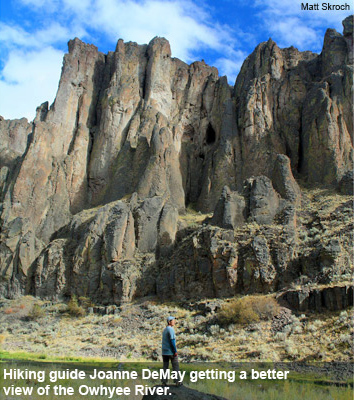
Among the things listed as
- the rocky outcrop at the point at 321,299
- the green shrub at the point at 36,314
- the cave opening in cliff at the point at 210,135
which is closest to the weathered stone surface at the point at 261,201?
the rocky outcrop at the point at 321,299

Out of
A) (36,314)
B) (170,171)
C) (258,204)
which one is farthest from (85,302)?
(170,171)

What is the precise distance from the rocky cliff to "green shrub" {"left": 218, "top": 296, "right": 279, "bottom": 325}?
11.6ft

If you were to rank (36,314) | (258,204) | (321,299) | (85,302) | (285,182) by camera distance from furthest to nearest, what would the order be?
(285,182), (85,302), (36,314), (258,204), (321,299)

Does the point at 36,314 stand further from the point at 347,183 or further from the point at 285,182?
the point at 347,183

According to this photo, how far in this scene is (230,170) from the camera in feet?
161

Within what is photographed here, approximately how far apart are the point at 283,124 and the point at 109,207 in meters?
24.5

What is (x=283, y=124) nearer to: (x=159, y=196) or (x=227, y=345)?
(x=159, y=196)

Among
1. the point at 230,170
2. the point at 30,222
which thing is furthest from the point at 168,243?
the point at 30,222

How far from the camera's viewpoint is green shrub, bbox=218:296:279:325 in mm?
24531

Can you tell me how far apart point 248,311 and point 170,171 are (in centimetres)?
2686

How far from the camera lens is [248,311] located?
24.8 metres

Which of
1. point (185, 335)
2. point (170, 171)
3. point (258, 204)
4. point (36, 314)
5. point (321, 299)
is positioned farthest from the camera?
point (170, 171)

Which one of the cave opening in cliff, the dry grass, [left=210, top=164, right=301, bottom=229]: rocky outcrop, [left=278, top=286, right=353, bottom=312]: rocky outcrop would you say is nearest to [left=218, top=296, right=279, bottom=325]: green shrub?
the dry grass

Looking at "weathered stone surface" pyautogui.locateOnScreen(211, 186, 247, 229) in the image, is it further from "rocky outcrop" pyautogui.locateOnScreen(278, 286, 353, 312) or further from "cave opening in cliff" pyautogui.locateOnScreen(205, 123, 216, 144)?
"cave opening in cliff" pyautogui.locateOnScreen(205, 123, 216, 144)
